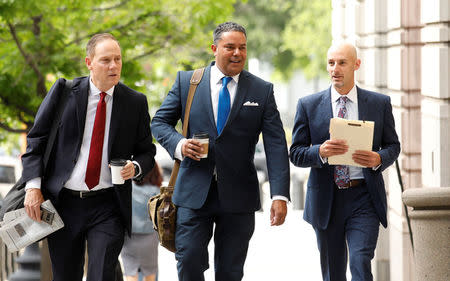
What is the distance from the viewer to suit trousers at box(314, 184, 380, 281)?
6.43 m

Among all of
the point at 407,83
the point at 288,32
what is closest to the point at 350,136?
the point at 407,83

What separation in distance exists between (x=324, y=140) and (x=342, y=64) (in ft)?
1.90

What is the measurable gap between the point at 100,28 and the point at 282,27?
32.1 meters

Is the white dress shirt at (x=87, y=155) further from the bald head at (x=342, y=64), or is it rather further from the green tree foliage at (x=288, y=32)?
the green tree foliage at (x=288, y=32)

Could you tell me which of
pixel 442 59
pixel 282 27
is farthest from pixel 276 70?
pixel 442 59

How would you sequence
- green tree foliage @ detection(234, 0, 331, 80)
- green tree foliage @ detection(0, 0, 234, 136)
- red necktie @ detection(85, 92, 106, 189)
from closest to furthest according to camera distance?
red necktie @ detection(85, 92, 106, 189), green tree foliage @ detection(0, 0, 234, 136), green tree foliage @ detection(234, 0, 331, 80)

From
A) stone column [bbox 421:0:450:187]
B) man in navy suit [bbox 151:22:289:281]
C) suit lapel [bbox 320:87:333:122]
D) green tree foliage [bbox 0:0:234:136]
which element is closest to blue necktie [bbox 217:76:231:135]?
man in navy suit [bbox 151:22:289:281]

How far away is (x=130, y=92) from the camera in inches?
248

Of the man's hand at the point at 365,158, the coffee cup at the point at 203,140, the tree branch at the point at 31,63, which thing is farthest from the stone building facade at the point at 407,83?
the tree branch at the point at 31,63

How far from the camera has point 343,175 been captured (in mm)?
6566

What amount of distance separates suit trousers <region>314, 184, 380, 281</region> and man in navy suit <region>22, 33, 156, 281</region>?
1489 mm

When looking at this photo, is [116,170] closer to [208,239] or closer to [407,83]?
[208,239]

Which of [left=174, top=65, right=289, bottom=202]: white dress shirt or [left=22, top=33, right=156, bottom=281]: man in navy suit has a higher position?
[left=174, top=65, right=289, bottom=202]: white dress shirt

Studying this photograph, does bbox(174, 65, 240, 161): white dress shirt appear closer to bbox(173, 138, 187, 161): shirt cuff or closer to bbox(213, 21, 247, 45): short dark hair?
bbox(213, 21, 247, 45): short dark hair
